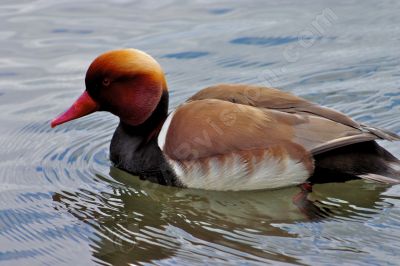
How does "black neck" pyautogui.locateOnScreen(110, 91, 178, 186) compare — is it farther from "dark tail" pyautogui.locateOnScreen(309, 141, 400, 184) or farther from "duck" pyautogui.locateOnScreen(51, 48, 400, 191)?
"dark tail" pyautogui.locateOnScreen(309, 141, 400, 184)

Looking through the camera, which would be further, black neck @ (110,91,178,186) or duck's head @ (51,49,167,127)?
duck's head @ (51,49,167,127)

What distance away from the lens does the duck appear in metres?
6.11

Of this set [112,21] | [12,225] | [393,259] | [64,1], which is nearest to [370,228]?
[393,259]

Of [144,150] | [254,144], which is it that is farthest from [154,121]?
[254,144]

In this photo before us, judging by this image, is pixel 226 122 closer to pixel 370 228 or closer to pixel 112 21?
pixel 370 228

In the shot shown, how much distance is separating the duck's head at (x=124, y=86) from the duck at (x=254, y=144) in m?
0.02

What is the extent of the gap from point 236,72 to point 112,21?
200 centimetres

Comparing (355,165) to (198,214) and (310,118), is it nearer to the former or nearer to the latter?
(310,118)

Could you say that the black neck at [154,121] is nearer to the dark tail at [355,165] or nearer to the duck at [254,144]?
the duck at [254,144]

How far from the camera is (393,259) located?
5.18 m

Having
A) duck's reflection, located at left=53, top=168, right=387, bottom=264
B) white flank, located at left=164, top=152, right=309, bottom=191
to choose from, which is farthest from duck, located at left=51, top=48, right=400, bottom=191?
duck's reflection, located at left=53, top=168, right=387, bottom=264

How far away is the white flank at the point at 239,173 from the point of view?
618cm

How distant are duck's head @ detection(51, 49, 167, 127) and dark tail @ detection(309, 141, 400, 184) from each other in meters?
1.39

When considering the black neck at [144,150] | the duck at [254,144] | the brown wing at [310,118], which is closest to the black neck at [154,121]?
the black neck at [144,150]
